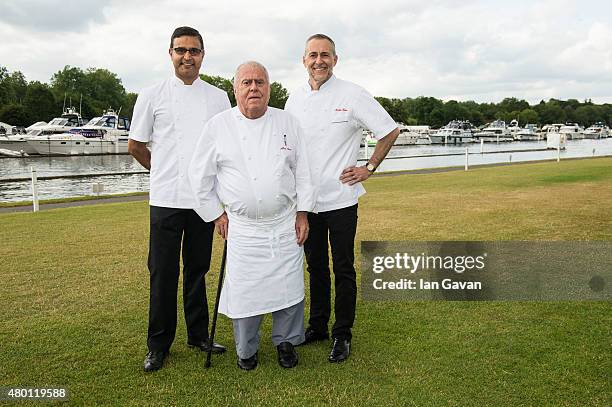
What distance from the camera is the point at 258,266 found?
12.7 feet

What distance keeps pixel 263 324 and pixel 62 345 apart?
1.68m

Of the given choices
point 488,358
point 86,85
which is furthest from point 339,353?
point 86,85

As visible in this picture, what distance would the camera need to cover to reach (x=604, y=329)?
470 centimetres

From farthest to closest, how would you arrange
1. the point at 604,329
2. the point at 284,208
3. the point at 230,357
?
the point at 604,329, the point at 230,357, the point at 284,208

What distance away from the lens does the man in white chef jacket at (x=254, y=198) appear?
12.5ft

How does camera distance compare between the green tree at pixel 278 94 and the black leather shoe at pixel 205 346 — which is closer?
the black leather shoe at pixel 205 346

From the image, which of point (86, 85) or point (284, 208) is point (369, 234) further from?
point (86, 85)

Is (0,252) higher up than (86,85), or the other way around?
(86,85)

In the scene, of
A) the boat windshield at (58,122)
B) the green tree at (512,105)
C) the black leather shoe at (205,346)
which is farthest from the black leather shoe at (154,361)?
the green tree at (512,105)

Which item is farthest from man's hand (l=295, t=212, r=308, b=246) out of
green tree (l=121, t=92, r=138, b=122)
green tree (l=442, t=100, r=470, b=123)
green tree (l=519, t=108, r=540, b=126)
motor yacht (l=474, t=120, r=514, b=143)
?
green tree (l=519, t=108, r=540, b=126)

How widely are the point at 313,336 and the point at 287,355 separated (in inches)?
23.3

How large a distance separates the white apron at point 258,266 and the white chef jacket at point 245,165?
9 cm

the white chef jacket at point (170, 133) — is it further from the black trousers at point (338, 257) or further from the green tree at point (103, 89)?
the green tree at point (103, 89)

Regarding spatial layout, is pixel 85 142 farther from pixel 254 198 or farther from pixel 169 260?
pixel 254 198
